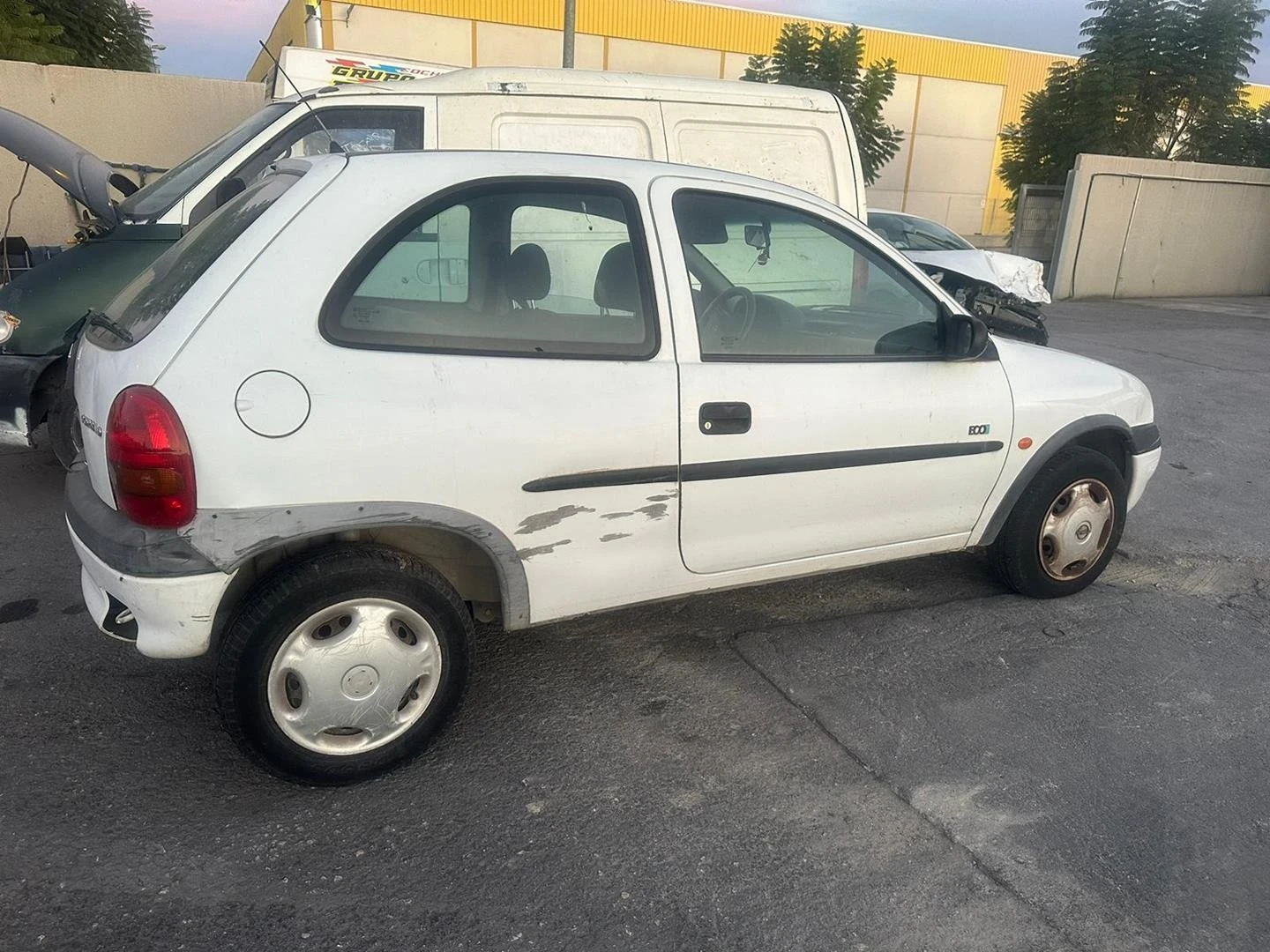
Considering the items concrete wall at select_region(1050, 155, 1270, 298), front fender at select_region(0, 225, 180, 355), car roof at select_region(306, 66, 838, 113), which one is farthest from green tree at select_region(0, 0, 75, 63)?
concrete wall at select_region(1050, 155, 1270, 298)

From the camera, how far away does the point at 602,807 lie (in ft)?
9.06

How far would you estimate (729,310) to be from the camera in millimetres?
3215

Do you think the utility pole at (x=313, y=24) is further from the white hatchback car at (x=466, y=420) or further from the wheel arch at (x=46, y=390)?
the white hatchback car at (x=466, y=420)

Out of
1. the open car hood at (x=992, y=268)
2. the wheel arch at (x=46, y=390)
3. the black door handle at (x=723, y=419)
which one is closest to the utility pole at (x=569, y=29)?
the open car hood at (x=992, y=268)

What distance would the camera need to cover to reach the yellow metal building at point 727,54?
24828 mm

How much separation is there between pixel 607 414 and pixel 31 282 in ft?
12.4

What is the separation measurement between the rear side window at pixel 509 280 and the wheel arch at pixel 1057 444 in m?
1.73

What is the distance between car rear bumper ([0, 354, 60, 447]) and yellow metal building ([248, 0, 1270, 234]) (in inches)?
694

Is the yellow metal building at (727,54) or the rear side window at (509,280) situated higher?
the yellow metal building at (727,54)

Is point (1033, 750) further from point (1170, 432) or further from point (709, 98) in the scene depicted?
point (1170, 432)

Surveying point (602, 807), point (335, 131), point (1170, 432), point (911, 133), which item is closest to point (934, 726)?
point (602, 807)

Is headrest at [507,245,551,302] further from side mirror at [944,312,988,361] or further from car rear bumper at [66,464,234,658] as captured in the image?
side mirror at [944,312,988,361]

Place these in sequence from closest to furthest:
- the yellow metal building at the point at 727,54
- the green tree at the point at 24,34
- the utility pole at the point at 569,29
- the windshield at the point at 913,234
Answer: the windshield at the point at 913,234 < the utility pole at the point at 569,29 < the green tree at the point at 24,34 < the yellow metal building at the point at 727,54

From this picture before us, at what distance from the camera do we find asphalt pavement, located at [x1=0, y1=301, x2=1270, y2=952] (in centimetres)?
235
